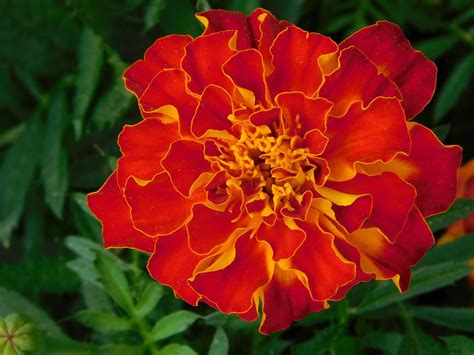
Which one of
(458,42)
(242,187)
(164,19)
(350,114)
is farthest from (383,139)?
(458,42)

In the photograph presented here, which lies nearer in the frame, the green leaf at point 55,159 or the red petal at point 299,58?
the red petal at point 299,58

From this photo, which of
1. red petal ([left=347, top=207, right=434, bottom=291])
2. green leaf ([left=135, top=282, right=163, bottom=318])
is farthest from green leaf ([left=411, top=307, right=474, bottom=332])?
green leaf ([left=135, top=282, right=163, bottom=318])

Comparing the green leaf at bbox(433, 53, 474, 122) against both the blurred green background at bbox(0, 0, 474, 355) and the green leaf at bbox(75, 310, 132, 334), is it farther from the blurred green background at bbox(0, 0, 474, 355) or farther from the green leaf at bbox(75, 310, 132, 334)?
the green leaf at bbox(75, 310, 132, 334)

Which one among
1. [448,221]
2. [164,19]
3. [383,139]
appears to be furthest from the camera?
[164,19]

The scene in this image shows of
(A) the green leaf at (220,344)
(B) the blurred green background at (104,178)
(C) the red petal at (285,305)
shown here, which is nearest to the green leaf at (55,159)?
(B) the blurred green background at (104,178)

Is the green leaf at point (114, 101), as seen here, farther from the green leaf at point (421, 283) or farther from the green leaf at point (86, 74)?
the green leaf at point (421, 283)

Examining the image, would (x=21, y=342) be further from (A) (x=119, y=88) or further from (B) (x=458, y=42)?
(B) (x=458, y=42)
